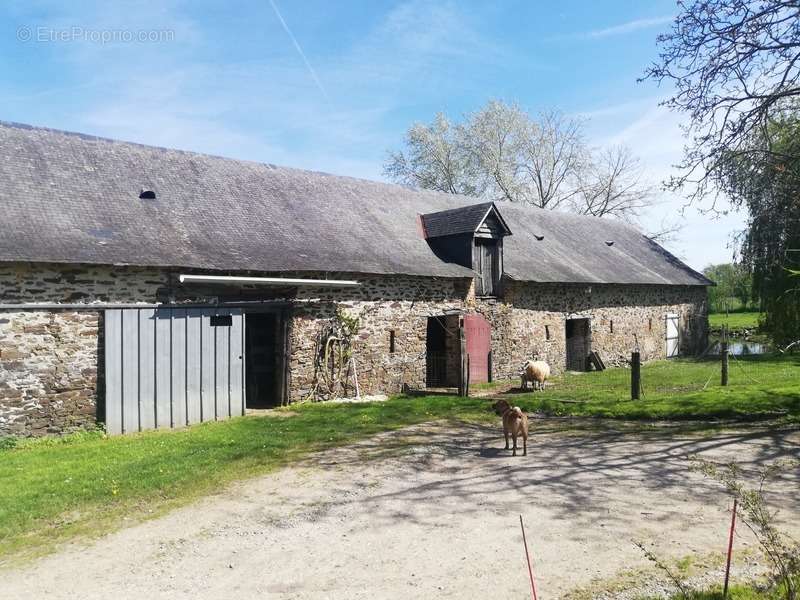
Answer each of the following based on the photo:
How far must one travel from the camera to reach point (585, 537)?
553 cm

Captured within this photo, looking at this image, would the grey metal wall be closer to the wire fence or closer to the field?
the field

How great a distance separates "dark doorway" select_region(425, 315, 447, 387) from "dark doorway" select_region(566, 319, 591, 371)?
222 inches

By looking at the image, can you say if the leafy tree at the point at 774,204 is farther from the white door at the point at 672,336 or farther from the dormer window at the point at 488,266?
the dormer window at the point at 488,266

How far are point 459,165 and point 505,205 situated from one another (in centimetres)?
1381

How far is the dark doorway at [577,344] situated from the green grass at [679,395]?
1.58 m

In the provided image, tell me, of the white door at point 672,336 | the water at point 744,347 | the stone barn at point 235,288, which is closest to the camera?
the stone barn at point 235,288

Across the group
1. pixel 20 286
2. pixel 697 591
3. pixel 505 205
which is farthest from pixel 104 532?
pixel 505 205

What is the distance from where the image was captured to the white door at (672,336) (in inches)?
953

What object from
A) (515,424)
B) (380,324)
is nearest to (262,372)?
(380,324)

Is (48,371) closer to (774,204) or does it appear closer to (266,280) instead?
(266,280)

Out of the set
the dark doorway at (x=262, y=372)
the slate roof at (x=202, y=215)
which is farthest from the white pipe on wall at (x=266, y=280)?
the dark doorway at (x=262, y=372)

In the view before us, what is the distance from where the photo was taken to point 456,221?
1767 centimetres

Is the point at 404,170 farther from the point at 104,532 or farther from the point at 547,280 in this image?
the point at 104,532

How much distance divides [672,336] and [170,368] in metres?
19.7
